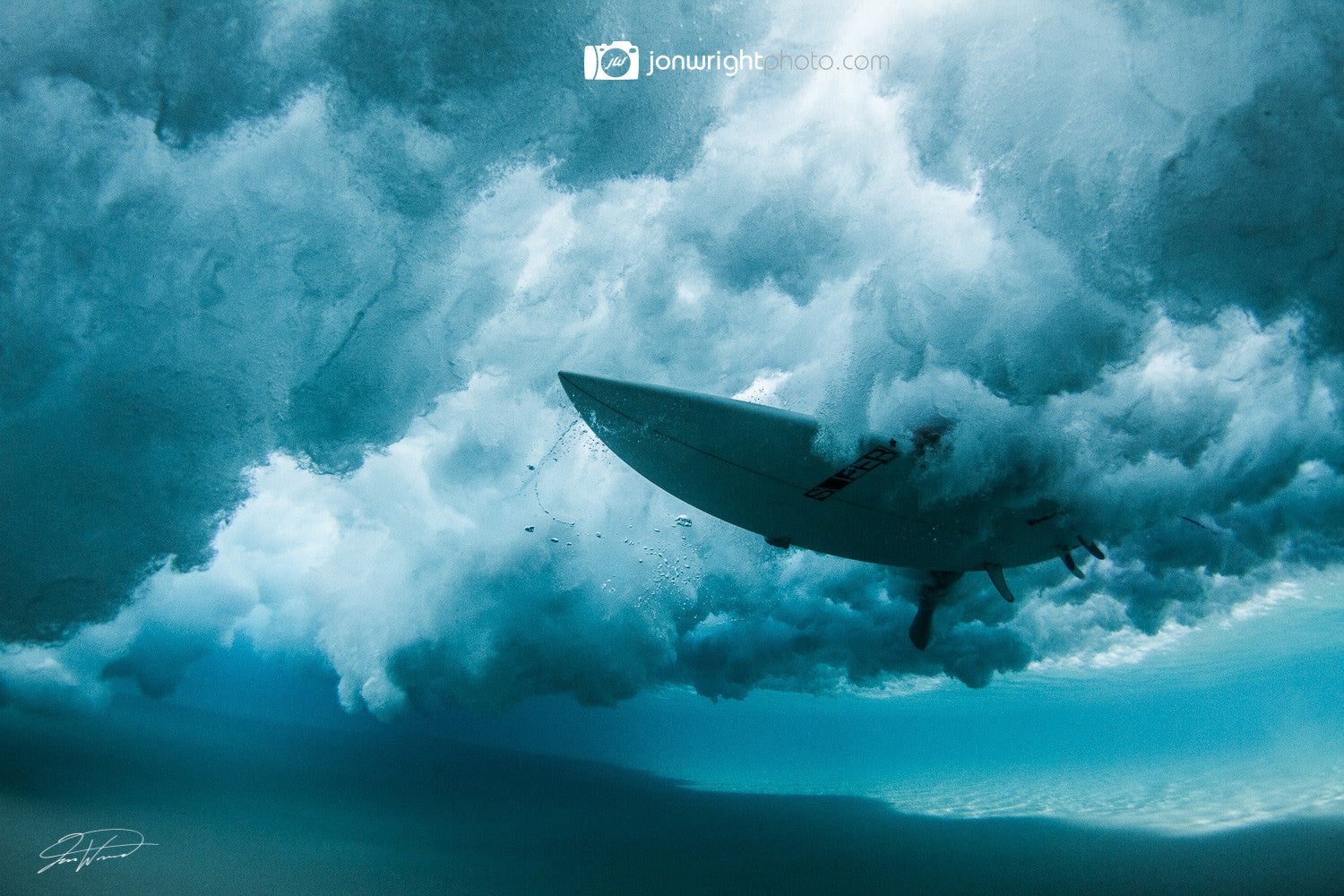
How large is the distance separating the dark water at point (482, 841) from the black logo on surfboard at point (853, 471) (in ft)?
19.5

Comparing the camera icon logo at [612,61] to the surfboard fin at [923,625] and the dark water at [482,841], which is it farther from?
the dark water at [482,841]

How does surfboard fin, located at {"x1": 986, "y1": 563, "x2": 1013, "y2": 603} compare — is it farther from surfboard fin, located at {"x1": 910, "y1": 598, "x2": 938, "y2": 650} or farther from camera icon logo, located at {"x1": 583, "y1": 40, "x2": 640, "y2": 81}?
camera icon logo, located at {"x1": 583, "y1": 40, "x2": 640, "y2": 81}

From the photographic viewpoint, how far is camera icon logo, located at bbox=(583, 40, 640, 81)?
5570mm

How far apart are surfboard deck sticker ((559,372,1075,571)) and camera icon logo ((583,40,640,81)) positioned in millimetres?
3319

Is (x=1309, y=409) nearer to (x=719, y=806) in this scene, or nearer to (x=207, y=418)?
(x=207, y=418)

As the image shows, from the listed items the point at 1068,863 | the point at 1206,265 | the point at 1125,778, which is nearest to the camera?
the point at 1206,265

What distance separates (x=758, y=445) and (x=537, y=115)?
4.52 meters

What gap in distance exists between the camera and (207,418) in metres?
8.00

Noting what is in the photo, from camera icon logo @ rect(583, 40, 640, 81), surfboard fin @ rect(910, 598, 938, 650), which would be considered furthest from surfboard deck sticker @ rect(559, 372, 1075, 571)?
camera icon logo @ rect(583, 40, 640, 81)

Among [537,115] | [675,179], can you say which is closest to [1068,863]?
[675,179]

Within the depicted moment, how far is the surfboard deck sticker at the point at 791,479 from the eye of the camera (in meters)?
5.47
